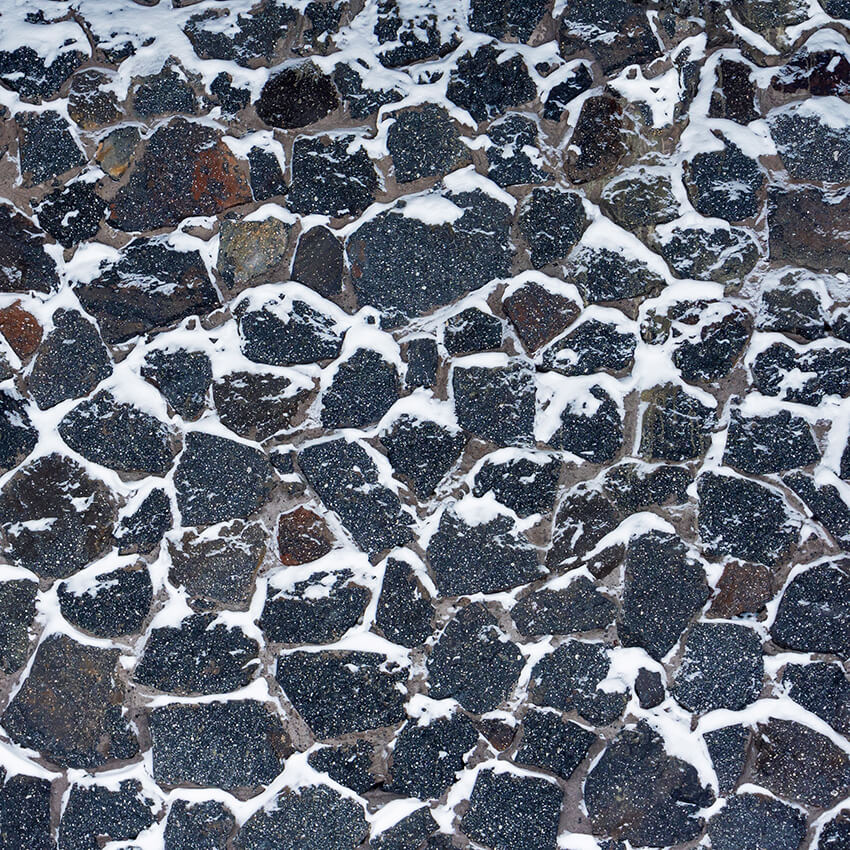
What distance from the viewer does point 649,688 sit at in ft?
4.78

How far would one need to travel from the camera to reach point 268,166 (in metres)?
1.43

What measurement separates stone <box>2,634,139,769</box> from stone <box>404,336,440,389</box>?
695 mm

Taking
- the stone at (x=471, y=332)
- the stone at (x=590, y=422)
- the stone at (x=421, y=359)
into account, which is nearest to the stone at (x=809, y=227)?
the stone at (x=590, y=422)

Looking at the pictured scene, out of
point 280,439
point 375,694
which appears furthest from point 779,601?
point 280,439

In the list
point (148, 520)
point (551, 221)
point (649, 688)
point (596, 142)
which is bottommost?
point (649, 688)

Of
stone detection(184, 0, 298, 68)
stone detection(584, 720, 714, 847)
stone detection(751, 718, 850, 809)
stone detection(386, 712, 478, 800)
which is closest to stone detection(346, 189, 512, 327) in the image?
stone detection(184, 0, 298, 68)

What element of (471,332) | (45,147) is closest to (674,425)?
(471,332)

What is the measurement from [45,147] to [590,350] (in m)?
0.98

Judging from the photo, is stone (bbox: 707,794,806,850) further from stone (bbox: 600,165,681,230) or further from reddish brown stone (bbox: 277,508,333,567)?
stone (bbox: 600,165,681,230)

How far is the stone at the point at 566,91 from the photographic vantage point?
4.69 feet

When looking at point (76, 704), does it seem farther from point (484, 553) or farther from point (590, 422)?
point (590, 422)

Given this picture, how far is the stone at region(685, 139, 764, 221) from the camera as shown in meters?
1.43

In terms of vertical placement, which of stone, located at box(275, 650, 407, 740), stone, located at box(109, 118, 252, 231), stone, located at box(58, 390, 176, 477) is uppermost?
stone, located at box(109, 118, 252, 231)

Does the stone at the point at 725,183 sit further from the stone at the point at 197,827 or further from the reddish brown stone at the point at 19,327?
the stone at the point at 197,827
